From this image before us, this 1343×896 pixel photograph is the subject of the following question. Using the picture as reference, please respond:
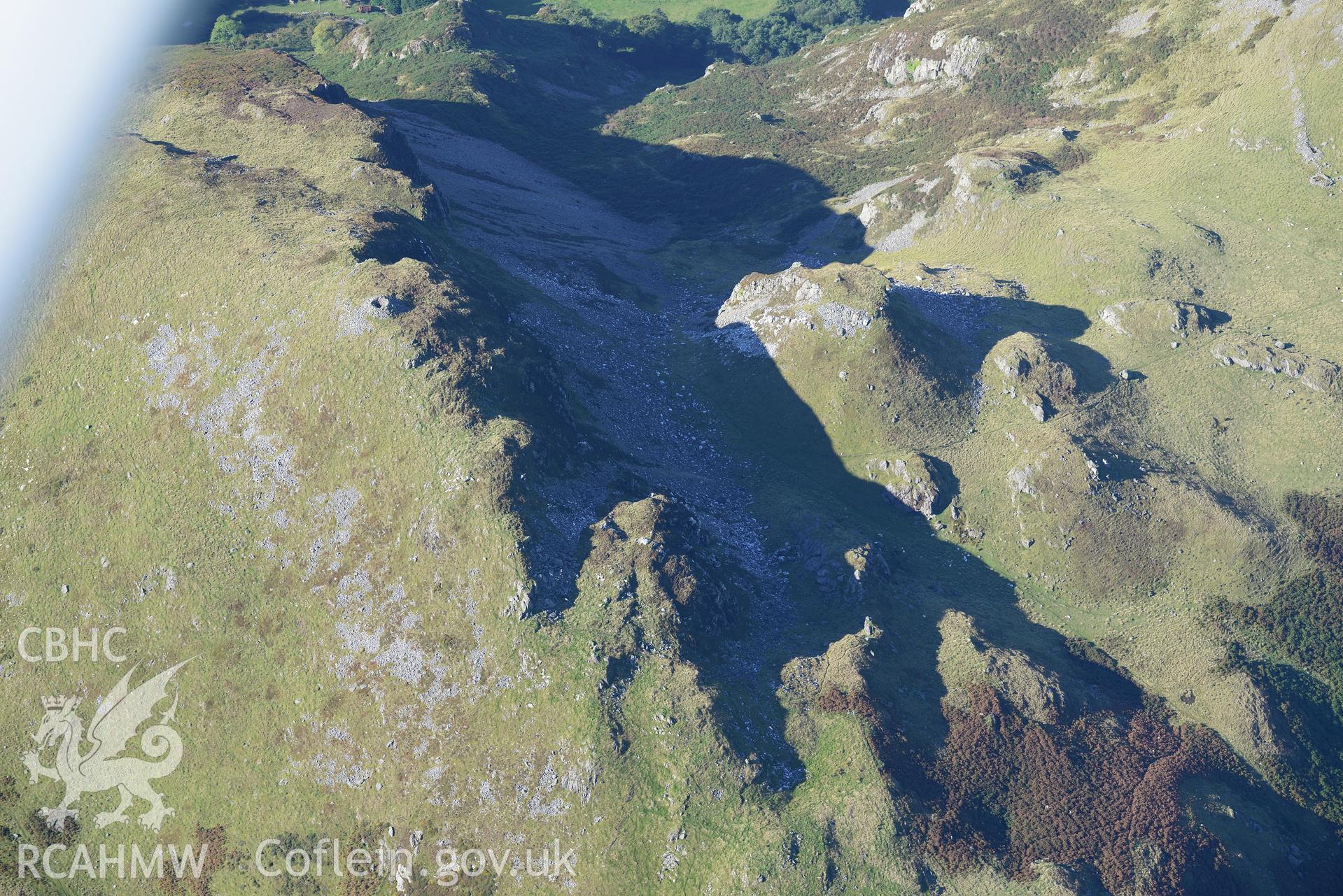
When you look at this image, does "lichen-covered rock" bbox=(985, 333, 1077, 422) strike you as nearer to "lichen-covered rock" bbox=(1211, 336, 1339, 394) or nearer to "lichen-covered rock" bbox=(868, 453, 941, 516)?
"lichen-covered rock" bbox=(868, 453, 941, 516)

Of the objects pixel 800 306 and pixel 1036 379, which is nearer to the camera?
pixel 1036 379

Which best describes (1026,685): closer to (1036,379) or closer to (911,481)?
(911,481)

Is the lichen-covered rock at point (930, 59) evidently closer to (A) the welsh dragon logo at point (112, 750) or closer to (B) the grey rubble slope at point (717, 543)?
(B) the grey rubble slope at point (717, 543)

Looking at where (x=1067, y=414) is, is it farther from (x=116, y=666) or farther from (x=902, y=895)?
(x=116, y=666)

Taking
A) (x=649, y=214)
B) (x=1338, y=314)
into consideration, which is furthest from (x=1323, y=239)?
(x=649, y=214)

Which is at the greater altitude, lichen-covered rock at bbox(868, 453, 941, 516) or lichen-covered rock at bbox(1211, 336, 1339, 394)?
lichen-covered rock at bbox(868, 453, 941, 516)

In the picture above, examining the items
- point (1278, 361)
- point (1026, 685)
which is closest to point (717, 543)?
point (1026, 685)

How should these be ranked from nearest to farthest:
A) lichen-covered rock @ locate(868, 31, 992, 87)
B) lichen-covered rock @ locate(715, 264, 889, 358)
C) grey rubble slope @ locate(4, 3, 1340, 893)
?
grey rubble slope @ locate(4, 3, 1340, 893)
lichen-covered rock @ locate(715, 264, 889, 358)
lichen-covered rock @ locate(868, 31, 992, 87)

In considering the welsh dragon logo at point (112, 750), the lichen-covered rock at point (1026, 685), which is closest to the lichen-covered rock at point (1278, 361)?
the lichen-covered rock at point (1026, 685)

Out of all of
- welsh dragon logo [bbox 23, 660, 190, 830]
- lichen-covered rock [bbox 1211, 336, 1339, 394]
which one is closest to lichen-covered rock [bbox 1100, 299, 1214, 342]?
lichen-covered rock [bbox 1211, 336, 1339, 394]
